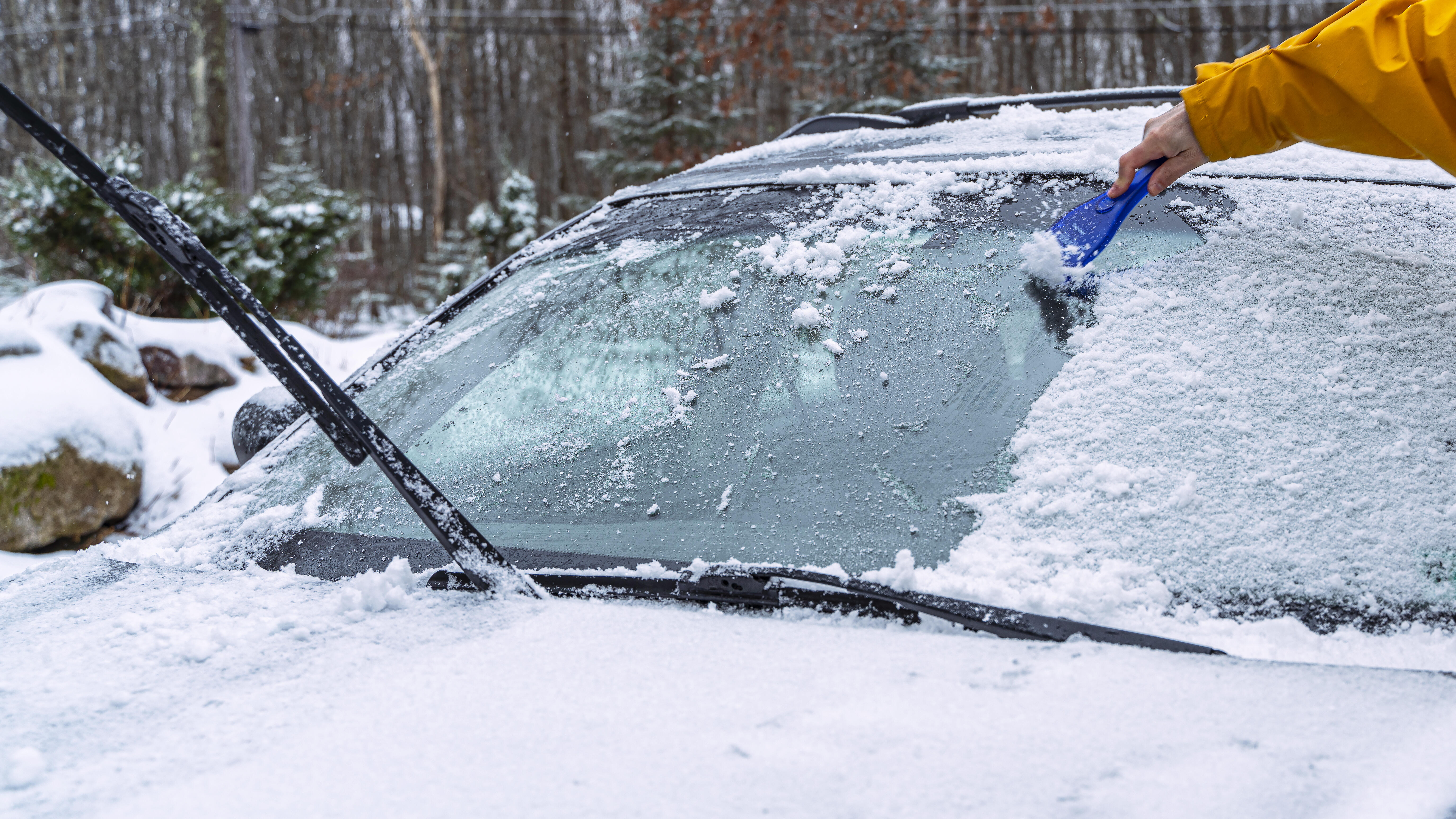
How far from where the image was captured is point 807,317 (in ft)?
4.65

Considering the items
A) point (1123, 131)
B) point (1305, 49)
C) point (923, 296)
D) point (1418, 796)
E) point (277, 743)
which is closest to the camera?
point (1418, 796)

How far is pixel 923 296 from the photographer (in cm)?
139

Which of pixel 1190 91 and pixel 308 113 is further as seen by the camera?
pixel 308 113

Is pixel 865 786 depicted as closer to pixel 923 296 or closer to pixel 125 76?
pixel 923 296

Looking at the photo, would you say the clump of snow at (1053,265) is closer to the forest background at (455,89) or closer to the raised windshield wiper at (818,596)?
the raised windshield wiper at (818,596)

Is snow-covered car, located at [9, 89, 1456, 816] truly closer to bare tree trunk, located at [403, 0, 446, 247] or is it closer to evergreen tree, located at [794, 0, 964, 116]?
evergreen tree, located at [794, 0, 964, 116]

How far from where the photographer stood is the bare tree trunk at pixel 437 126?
21.8 meters

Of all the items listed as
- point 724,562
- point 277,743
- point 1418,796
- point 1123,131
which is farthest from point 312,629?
point 1123,131

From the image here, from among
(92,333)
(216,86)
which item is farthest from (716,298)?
(216,86)

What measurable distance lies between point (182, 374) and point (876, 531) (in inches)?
221

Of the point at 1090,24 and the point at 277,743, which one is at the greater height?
the point at 1090,24

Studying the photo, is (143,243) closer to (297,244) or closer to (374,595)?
(297,244)

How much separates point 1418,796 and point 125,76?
35.8 meters

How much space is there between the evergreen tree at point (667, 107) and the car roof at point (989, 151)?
40.9 feet
